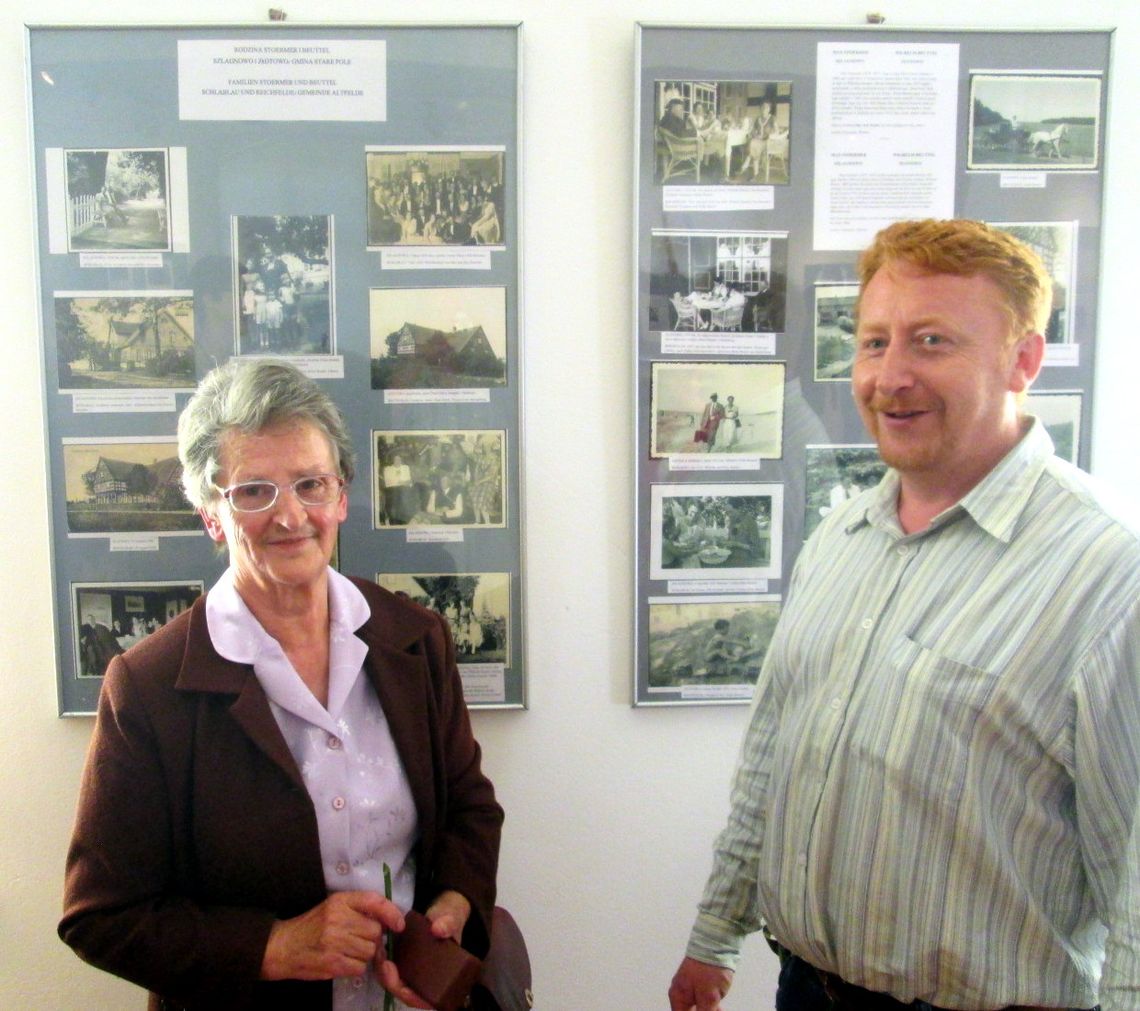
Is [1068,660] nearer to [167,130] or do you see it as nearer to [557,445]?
[557,445]

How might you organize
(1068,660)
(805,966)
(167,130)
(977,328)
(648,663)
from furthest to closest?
(648,663)
(167,130)
(805,966)
(977,328)
(1068,660)

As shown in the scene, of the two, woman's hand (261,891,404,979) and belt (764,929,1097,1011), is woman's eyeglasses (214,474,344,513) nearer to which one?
woman's hand (261,891,404,979)

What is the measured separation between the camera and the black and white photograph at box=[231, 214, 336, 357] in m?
1.61

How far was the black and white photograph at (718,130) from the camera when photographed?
1615 millimetres

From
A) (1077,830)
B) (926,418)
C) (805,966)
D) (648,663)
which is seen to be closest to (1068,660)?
(1077,830)

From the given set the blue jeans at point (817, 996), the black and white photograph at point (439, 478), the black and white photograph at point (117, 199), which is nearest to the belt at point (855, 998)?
the blue jeans at point (817, 996)

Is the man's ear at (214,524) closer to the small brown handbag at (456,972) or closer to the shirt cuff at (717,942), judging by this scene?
the small brown handbag at (456,972)

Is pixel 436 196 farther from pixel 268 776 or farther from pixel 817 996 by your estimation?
pixel 817 996

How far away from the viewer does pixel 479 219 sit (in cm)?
162

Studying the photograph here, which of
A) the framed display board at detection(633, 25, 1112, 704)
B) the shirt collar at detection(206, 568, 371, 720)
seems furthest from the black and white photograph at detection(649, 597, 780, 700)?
the shirt collar at detection(206, 568, 371, 720)

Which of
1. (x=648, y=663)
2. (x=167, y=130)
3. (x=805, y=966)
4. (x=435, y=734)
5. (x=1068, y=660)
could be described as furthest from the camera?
(x=648, y=663)

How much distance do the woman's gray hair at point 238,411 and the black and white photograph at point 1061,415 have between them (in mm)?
1372

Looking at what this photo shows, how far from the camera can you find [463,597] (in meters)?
1.69

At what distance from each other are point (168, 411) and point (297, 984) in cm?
104
